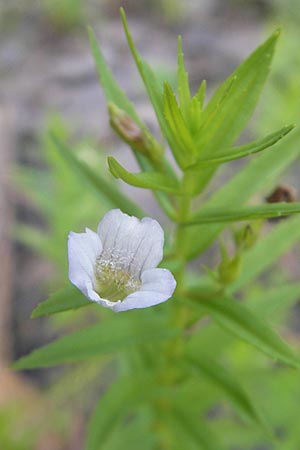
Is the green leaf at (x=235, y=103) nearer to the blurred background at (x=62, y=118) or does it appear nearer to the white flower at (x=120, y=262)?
the white flower at (x=120, y=262)

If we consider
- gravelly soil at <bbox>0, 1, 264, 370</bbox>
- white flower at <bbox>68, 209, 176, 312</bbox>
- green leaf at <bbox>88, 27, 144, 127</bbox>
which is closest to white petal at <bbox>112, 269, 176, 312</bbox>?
white flower at <bbox>68, 209, 176, 312</bbox>

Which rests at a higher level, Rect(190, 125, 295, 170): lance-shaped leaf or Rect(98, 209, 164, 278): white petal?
Rect(190, 125, 295, 170): lance-shaped leaf

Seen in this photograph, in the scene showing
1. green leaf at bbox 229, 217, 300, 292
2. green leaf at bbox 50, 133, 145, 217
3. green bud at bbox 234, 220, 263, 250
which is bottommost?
green leaf at bbox 229, 217, 300, 292

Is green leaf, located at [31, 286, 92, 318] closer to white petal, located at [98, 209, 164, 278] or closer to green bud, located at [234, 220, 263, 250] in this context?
white petal, located at [98, 209, 164, 278]

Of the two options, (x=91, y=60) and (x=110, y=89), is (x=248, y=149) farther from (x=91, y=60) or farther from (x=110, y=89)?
(x=91, y=60)

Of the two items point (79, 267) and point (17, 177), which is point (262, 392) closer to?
point (79, 267)

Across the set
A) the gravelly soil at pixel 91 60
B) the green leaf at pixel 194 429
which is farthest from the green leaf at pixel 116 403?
the gravelly soil at pixel 91 60

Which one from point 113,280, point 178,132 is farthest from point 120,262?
point 178,132
